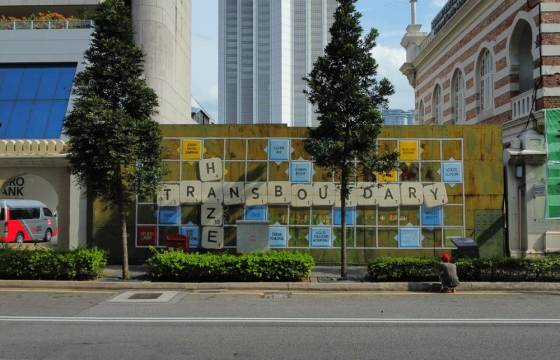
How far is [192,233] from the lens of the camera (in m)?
16.6

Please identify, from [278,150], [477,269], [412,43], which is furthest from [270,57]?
[477,269]

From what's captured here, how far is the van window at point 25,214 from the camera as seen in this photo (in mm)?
22802

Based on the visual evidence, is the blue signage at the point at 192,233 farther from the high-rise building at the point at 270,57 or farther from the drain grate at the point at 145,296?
the high-rise building at the point at 270,57

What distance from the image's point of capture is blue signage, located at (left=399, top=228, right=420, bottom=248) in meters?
16.4

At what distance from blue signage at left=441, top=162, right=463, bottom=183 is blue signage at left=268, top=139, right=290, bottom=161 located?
502cm

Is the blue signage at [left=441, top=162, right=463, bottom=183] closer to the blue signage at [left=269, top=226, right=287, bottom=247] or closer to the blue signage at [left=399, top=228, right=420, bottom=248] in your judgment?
the blue signage at [left=399, top=228, right=420, bottom=248]

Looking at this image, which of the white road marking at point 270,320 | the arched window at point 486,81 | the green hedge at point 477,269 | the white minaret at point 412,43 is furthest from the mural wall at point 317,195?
the white minaret at point 412,43

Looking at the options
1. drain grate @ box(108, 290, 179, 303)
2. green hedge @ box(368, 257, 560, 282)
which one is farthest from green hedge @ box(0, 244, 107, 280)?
green hedge @ box(368, 257, 560, 282)

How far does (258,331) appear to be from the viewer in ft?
28.1

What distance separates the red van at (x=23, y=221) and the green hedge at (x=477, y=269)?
16.9 metres

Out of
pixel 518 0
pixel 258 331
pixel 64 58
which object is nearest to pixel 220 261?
pixel 258 331

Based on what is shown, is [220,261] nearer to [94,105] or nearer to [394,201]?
[94,105]

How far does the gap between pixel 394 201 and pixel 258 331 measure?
9042mm

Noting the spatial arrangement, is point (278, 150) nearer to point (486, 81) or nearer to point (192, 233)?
point (192, 233)
